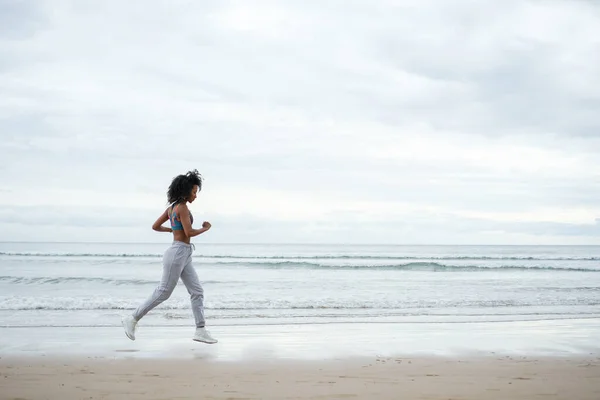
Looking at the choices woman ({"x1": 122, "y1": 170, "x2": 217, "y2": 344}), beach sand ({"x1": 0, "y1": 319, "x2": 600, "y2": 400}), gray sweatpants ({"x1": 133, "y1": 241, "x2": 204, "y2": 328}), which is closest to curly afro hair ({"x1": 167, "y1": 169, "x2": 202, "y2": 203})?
woman ({"x1": 122, "y1": 170, "x2": 217, "y2": 344})

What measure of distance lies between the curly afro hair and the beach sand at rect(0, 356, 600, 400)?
1761 mm

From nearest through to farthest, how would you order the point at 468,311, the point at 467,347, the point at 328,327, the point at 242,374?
the point at 242,374
the point at 467,347
the point at 328,327
the point at 468,311

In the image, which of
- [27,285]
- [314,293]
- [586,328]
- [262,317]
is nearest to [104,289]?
[27,285]

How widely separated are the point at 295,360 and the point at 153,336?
2407 mm

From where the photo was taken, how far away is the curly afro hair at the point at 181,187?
6148 millimetres

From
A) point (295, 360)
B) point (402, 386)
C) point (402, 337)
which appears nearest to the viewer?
point (402, 386)

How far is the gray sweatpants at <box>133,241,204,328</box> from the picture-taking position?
20.1 feet

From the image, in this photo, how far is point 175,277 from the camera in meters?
6.17

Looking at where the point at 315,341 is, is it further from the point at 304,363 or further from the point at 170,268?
the point at 170,268

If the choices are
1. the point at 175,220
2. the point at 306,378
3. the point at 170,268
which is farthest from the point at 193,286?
the point at 306,378

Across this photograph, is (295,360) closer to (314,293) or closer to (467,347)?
(467,347)

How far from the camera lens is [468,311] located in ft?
35.3

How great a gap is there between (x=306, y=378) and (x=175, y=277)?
6.77 ft

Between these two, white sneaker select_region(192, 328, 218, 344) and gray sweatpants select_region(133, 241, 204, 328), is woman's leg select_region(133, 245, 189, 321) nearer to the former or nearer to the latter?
gray sweatpants select_region(133, 241, 204, 328)
